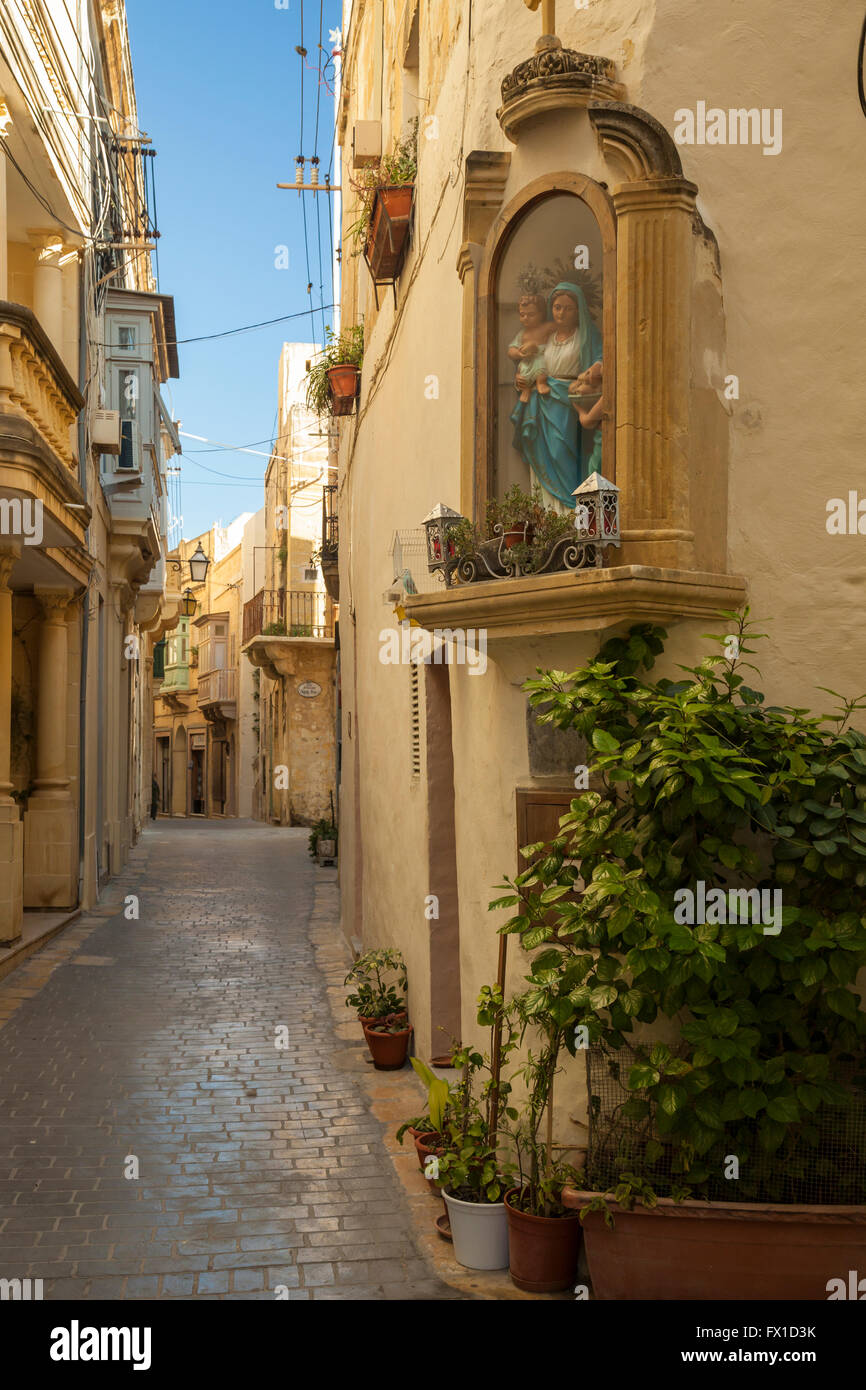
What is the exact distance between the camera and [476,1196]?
4.94 m

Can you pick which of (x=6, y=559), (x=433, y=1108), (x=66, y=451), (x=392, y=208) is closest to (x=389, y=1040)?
(x=433, y=1108)

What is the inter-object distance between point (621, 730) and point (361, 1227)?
254 centimetres

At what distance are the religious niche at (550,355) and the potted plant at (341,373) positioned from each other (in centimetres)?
718

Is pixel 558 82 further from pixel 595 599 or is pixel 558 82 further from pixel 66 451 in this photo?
pixel 66 451

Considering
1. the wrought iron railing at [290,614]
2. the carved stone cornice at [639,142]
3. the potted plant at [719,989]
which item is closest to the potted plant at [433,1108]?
the potted plant at [719,989]

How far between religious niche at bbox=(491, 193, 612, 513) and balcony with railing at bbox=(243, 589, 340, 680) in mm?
24429

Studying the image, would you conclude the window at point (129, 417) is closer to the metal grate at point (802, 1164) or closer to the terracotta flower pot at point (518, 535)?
the terracotta flower pot at point (518, 535)

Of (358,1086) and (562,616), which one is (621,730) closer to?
(562,616)

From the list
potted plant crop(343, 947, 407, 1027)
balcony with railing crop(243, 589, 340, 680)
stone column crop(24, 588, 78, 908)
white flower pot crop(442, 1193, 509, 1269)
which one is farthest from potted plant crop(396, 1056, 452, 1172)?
balcony with railing crop(243, 589, 340, 680)

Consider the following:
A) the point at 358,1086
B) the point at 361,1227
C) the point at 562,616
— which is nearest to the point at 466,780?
the point at 562,616

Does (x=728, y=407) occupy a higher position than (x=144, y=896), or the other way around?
(x=728, y=407)

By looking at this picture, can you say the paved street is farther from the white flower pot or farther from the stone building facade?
the stone building facade

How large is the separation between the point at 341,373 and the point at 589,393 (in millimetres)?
7852

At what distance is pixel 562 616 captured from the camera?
4824 mm
